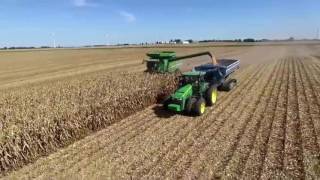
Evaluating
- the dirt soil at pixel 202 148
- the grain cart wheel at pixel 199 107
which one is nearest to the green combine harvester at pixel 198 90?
the grain cart wheel at pixel 199 107

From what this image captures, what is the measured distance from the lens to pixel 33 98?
12.3m

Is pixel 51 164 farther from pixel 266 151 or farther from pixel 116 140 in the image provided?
pixel 266 151

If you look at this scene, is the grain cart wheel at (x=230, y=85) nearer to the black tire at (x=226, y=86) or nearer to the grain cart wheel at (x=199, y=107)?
the black tire at (x=226, y=86)

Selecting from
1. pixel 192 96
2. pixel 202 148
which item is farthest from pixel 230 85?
pixel 202 148

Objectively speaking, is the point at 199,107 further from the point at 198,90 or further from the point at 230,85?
the point at 230,85

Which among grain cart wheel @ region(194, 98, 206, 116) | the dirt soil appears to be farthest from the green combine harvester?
the dirt soil

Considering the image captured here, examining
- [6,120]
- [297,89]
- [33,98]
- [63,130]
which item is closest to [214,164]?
[63,130]

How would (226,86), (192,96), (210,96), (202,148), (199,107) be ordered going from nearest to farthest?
(202,148) < (199,107) < (192,96) < (210,96) < (226,86)

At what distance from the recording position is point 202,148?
32.6ft

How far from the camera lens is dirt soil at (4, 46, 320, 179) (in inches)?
331

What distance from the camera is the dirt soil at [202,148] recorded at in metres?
8.40

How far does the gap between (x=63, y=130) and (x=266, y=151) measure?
560 centimetres

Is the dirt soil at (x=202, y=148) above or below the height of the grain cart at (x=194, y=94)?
below

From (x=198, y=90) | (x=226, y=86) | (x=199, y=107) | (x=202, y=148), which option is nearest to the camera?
(x=202, y=148)
